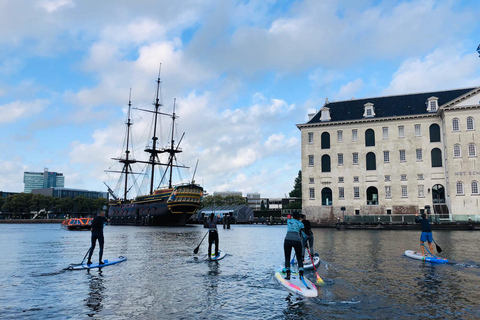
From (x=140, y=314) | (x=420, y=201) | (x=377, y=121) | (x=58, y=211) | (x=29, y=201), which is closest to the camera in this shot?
(x=140, y=314)

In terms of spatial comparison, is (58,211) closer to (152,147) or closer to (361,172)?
(152,147)

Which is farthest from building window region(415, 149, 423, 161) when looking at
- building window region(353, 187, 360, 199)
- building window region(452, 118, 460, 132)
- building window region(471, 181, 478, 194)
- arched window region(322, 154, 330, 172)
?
arched window region(322, 154, 330, 172)

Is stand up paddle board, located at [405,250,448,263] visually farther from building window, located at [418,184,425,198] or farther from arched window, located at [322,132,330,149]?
arched window, located at [322,132,330,149]

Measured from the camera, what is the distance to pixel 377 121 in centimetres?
6109

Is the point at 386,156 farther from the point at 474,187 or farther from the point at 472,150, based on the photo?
the point at 474,187

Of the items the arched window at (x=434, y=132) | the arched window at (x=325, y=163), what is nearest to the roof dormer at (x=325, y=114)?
the arched window at (x=325, y=163)

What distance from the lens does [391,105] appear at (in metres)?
63.0

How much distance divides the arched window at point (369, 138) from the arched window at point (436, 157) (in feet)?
29.6

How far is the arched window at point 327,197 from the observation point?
62.6 meters

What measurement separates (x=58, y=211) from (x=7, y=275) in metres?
161

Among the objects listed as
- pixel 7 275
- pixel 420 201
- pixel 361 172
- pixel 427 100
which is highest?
pixel 427 100

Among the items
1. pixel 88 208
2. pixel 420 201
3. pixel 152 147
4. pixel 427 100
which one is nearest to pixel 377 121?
pixel 427 100

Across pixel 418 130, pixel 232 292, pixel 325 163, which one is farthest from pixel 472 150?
pixel 232 292

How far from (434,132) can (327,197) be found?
19767 mm
